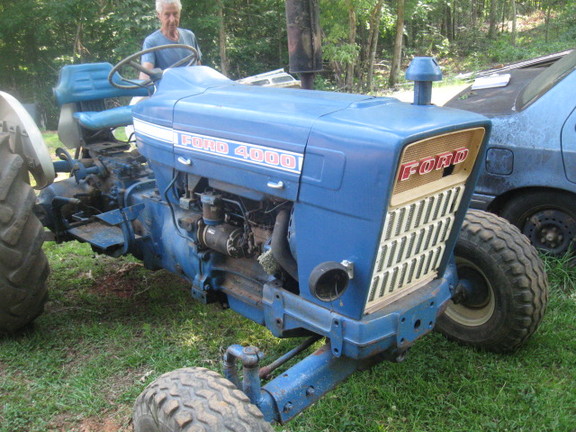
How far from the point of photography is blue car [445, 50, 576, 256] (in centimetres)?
365

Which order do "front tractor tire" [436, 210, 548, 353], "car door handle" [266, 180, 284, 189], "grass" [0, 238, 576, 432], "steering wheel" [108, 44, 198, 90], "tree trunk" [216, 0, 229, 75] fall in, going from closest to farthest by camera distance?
"car door handle" [266, 180, 284, 189], "grass" [0, 238, 576, 432], "front tractor tire" [436, 210, 548, 353], "steering wheel" [108, 44, 198, 90], "tree trunk" [216, 0, 229, 75]

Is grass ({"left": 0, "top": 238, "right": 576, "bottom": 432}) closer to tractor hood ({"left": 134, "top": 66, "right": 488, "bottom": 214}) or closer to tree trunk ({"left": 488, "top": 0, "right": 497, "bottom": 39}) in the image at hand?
tractor hood ({"left": 134, "top": 66, "right": 488, "bottom": 214})

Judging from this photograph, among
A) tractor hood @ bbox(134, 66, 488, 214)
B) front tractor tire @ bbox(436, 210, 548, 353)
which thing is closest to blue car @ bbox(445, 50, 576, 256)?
front tractor tire @ bbox(436, 210, 548, 353)

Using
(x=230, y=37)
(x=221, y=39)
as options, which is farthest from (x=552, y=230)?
(x=230, y=37)

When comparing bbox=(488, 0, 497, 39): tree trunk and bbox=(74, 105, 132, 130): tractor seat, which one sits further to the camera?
bbox=(488, 0, 497, 39): tree trunk

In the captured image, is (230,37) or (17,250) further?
(230,37)

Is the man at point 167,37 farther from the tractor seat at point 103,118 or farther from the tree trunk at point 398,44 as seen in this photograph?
the tree trunk at point 398,44

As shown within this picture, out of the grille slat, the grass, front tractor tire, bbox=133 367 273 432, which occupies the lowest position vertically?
the grass

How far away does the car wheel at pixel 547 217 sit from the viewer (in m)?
3.73

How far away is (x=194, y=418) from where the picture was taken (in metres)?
1.91

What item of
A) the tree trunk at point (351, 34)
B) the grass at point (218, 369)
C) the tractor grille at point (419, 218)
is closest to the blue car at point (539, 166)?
the grass at point (218, 369)

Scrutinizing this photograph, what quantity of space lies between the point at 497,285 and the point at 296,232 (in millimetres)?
1285

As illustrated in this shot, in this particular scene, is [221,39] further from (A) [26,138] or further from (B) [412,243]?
(B) [412,243]

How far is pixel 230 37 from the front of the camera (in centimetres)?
1978
